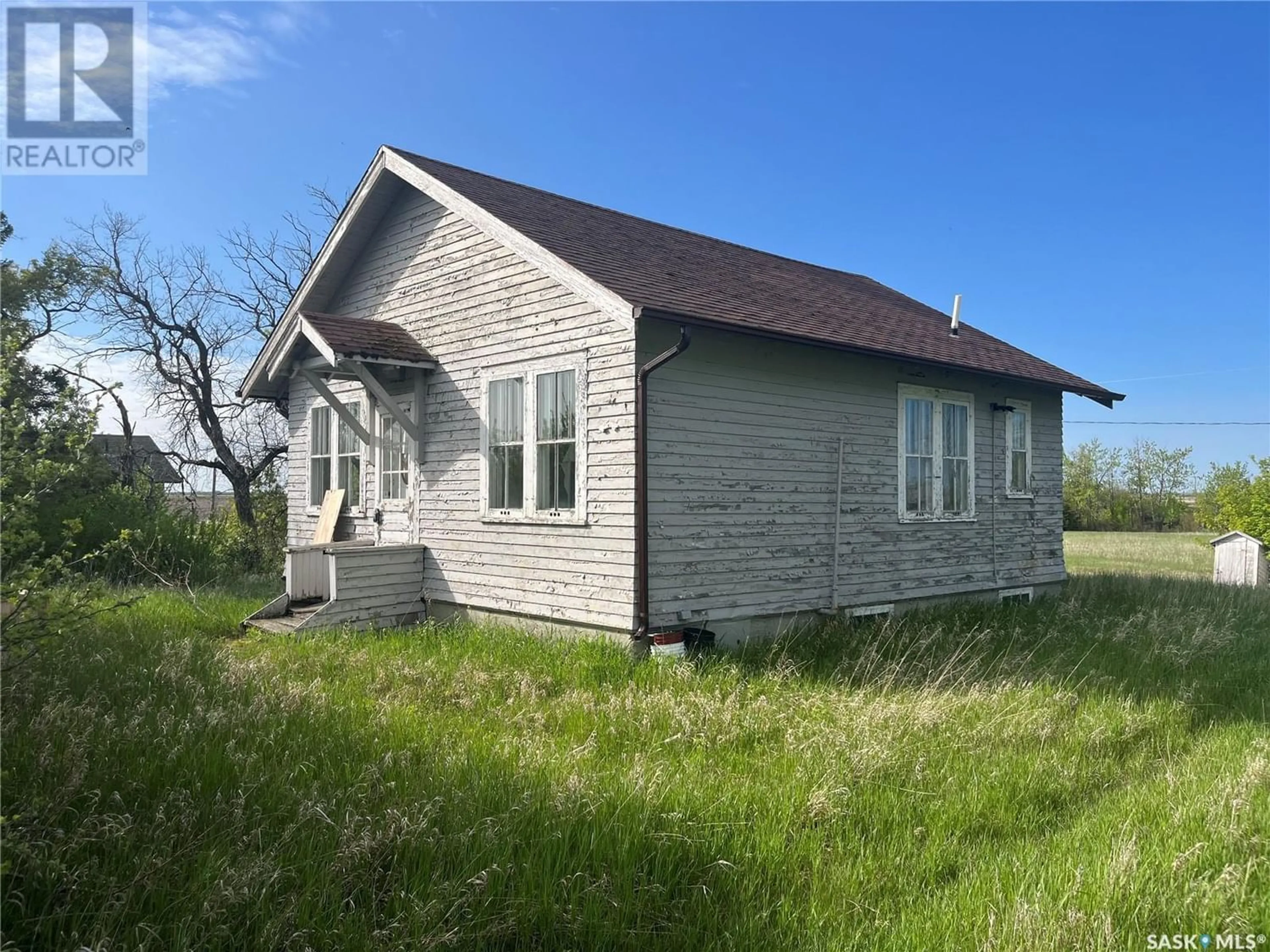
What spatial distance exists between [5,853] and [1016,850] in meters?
4.69

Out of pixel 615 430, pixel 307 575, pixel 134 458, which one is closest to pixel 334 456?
pixel 307 575

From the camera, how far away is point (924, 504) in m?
12.1

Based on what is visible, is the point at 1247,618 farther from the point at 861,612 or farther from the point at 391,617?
the point at 391,617

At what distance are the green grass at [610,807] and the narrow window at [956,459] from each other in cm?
485

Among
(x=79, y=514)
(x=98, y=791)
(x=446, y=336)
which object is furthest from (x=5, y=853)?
(x=79, y=514)

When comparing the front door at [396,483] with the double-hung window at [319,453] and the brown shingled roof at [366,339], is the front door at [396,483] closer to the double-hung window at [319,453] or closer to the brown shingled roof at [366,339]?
the brown shingled roof at [366,339]

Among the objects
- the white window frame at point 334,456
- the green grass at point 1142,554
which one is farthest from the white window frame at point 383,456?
the green grass at point 1142,554

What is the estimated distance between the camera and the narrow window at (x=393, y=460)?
38.3ft

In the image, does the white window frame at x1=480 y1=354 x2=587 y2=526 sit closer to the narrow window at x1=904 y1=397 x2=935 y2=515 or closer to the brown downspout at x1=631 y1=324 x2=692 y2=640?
the brown downspout at x1=631 y1=324 x2=692 y2=640

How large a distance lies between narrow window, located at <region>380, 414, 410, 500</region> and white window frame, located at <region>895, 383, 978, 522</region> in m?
A: 6.79

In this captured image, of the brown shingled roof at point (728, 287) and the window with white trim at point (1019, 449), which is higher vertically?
the brown shingled roof at point (728, 287)

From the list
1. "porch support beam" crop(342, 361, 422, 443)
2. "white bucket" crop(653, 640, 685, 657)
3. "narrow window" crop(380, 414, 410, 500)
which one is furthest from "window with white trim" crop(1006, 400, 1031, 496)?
"narrow window" crop(380, 414, 410, 500)

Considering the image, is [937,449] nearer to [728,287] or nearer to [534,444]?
[728,287]

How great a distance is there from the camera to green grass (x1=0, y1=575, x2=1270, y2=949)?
348cm
